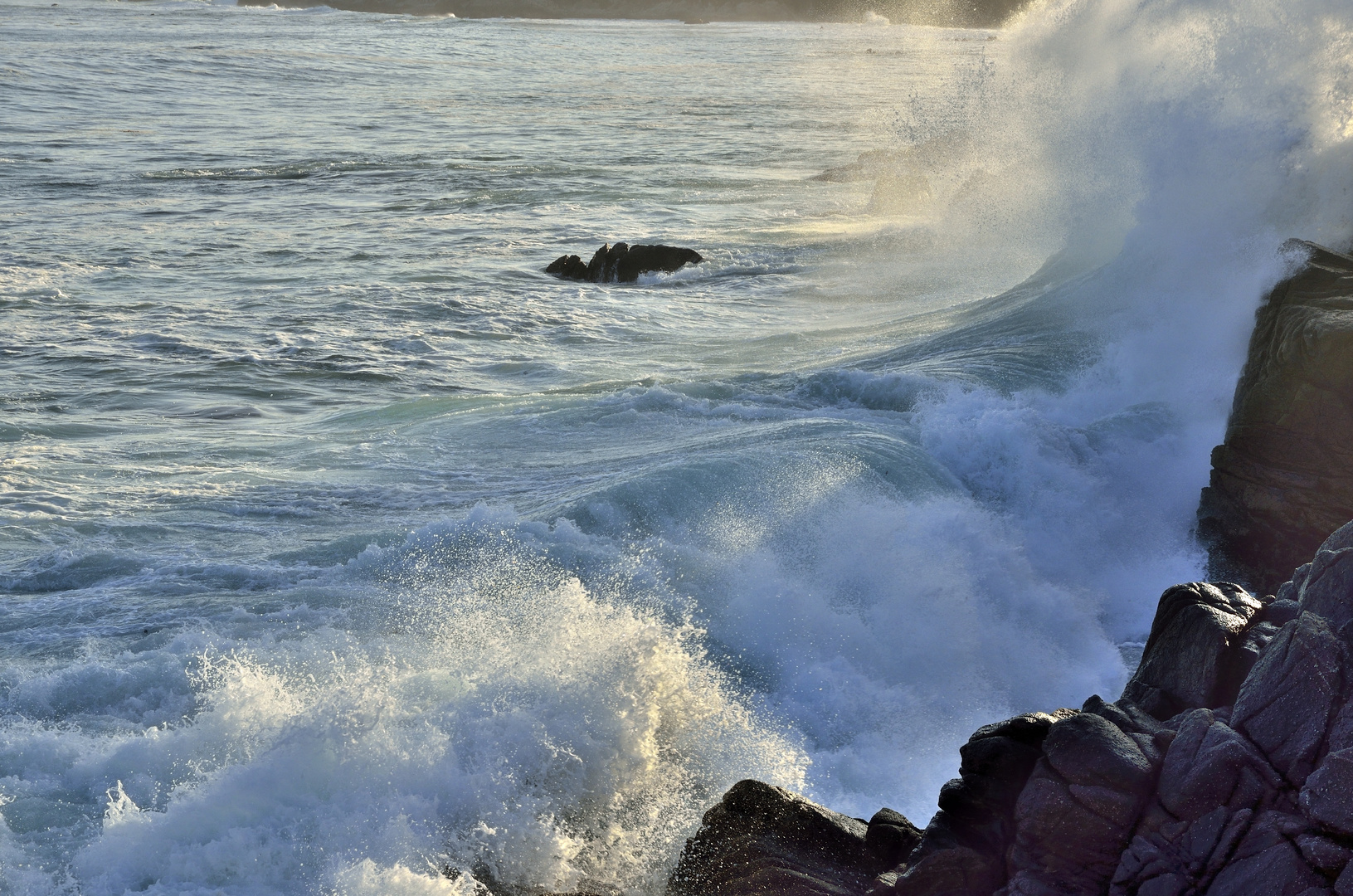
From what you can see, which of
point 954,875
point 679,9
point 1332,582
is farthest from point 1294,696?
point 679,9

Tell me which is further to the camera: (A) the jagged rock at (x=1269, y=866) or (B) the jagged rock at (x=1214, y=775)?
(B) the jagged rock at (x=1214, y=775)

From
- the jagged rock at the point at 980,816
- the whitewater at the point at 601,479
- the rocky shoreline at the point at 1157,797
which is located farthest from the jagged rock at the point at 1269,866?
the whitewater at the point at 601,479

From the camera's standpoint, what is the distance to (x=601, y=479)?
8758 millimetres

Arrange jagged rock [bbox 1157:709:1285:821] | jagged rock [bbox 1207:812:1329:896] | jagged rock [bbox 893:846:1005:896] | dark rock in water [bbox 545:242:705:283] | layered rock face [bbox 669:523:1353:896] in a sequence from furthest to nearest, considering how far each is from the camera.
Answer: dark rock in water [bbox 545:242:705:283] → jagged rock [bbox 893:846:1005:896] → jagged rock [bbox 1157:709:1285:821] → layered rock face [bbox 669:523:1353:896] → jagged rock [bbox 1207:812:1329:896]

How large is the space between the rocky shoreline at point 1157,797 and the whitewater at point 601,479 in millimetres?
630

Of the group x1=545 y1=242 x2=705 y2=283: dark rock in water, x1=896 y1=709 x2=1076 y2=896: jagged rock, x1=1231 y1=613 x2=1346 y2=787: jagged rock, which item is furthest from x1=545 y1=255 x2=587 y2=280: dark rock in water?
x1=1231 y1=613 x2=1346 y2=787: jagged rock

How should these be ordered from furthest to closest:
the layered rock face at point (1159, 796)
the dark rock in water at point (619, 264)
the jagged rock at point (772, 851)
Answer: the dark rock in water at point (619, 264)
the jagged rock at point (772, 851)
the layered rock face at point (1159, 796)

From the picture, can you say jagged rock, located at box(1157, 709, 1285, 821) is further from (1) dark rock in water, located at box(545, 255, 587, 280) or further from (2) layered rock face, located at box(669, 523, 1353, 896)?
(1) dark rock in water, located at box(545, 255, 587, 280)

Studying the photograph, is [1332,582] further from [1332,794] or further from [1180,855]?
[1180,855]

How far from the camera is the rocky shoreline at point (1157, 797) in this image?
3518 mm

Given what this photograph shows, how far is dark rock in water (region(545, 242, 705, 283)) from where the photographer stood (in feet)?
57.5

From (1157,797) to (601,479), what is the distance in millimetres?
5579

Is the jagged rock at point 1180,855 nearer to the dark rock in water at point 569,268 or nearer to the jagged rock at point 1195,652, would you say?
the jagged rock at point 1195,652

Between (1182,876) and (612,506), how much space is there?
4.92 metres
